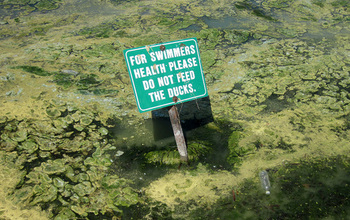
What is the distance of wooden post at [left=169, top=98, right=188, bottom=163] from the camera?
8.70 ft

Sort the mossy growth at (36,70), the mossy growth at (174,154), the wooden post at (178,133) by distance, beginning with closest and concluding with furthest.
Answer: the wooden post at (178,133) → the mossy growth at (174,154) → the mossy growth at (36,70)

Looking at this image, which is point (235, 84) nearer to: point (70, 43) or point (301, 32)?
point (301, 32)

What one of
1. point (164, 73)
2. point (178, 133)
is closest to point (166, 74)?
point (164, 73)

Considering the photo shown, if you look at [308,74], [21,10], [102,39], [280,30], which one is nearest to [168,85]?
[308,74]

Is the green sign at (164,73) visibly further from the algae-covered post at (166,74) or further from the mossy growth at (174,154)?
the mossy growth at (174,154)

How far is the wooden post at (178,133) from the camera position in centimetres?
265

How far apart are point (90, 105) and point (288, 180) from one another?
2.09 meters

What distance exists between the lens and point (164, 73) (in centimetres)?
254

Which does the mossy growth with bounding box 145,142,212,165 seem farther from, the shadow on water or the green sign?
the green sign

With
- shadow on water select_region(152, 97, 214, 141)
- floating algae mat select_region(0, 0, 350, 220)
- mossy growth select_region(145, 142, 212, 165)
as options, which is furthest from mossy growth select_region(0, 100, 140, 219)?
shadow on water select_region(152, 97, 214, 141)

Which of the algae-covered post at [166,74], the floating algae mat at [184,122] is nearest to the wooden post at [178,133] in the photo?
the algae-covered post at [166,74]

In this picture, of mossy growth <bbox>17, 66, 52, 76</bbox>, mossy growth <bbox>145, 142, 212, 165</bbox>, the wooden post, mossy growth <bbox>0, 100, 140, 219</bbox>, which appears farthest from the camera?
mossy growth <bbox>17, 66, 52, 76</bbox>

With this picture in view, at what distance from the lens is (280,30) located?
4965mm

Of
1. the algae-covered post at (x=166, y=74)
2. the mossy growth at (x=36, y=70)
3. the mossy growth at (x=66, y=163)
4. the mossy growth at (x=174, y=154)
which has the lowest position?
the mossy growth at (x=174, y=154)
